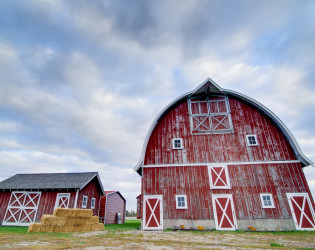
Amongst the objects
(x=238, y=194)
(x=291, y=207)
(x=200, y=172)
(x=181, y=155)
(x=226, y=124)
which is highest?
(x=226, y=124)

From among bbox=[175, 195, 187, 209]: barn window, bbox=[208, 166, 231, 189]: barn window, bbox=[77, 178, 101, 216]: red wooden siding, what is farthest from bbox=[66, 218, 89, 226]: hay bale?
bbox=[208, 166, 231, 189]: barn window

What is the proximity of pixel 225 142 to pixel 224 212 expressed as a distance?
4.96 metres

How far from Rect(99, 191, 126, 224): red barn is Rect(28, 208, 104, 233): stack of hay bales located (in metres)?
8.14

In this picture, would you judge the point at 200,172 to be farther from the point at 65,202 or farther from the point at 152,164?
the point at 65,202

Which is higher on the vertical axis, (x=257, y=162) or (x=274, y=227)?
(x=257, y=162)

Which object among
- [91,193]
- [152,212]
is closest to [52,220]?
[152,212]

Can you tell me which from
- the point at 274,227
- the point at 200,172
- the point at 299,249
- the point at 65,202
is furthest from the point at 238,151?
the point at 65,202

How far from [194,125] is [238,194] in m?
Answer: 5.89

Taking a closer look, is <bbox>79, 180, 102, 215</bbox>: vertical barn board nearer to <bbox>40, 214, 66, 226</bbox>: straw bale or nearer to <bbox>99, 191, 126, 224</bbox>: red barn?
<bbox>99, 191, 126, 224</bbox>: red barn

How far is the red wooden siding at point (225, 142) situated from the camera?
12969 millimetres

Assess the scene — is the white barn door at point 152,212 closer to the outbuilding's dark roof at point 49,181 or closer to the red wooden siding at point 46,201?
the outbuilding's dark roof at point 49,181

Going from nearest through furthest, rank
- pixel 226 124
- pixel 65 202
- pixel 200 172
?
pixel 200 172, pixel 226 124, pixel 65 202

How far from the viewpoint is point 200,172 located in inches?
500

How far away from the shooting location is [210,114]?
1488cm
